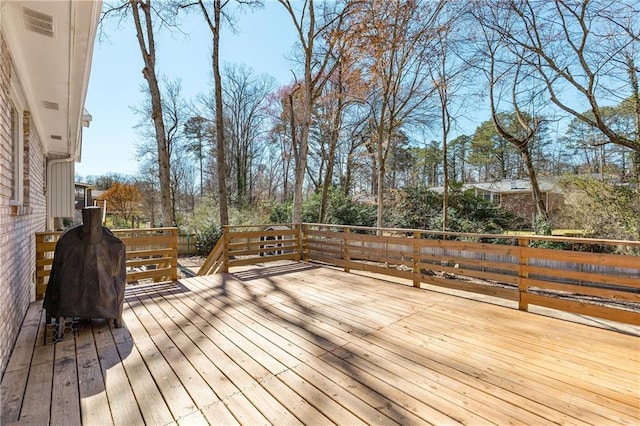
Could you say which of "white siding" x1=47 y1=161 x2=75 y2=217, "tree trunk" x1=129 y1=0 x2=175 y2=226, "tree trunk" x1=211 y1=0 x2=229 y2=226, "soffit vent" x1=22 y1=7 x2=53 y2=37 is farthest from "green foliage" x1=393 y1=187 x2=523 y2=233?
"soffit vent" x1=22 y1=7 x2=53 y2=37

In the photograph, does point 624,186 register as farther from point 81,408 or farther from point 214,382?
point 81,408

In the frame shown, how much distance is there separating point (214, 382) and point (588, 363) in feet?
9.13

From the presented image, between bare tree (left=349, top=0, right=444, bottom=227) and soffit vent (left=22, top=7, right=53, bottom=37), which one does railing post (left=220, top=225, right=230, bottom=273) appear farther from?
bare tree (left=349, top=0, right=444, bottom=227)

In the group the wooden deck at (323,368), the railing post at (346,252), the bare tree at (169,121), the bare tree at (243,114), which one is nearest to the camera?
the wooden deck at (323,368)

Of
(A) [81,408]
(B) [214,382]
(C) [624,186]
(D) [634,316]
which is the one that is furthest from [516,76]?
(A) [81,408]

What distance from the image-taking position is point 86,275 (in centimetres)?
293

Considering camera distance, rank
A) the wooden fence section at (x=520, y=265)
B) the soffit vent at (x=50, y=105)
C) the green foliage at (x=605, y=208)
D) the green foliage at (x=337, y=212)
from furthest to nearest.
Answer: the green foliage at (x=337, y=212), the green foliage at (x=605, y=208), the soffit vent at (x=50, y=105), the wooden fence section at (x=520, y=265)

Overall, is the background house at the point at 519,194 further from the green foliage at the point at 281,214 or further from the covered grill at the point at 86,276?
the covered grill at the point at 86,276

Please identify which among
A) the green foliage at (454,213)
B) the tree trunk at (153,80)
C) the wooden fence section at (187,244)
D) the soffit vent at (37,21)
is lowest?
the wooden fence section at (187,244)

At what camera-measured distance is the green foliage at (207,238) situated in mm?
12117

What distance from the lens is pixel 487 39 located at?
30.7ft

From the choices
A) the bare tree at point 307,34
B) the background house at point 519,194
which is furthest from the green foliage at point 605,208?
the bare tree at point 307,34

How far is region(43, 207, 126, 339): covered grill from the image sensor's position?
2.86 meters

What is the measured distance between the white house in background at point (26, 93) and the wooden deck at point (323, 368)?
55 centimetres
